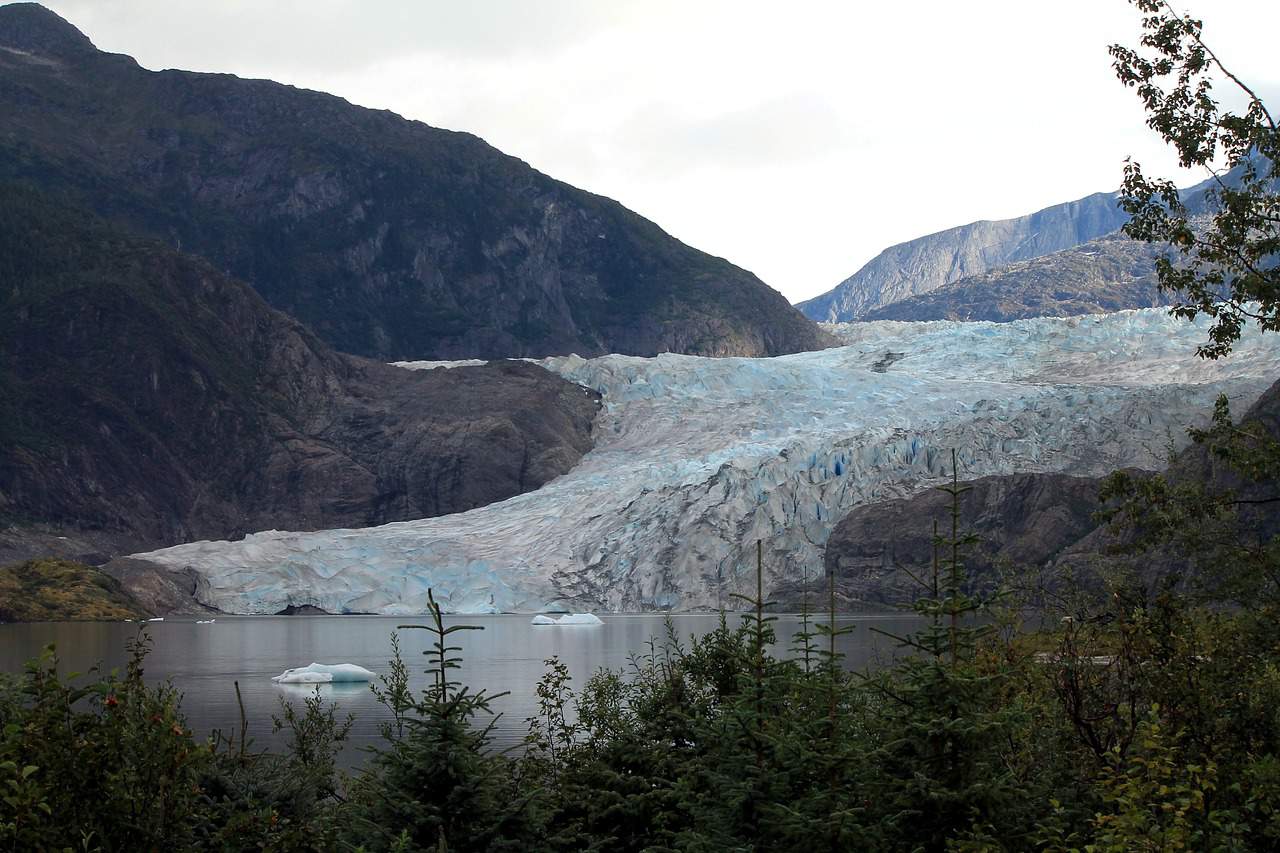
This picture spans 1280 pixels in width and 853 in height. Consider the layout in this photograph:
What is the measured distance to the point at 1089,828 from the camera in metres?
7.60

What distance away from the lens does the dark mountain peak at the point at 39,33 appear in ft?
530

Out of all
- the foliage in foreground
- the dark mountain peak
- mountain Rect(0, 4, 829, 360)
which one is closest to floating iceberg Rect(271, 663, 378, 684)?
the foliage in foreground

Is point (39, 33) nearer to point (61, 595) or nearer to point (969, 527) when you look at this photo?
point (61, 595)

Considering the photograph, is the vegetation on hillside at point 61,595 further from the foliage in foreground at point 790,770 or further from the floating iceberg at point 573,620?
the foliage in foreground at point 790,770

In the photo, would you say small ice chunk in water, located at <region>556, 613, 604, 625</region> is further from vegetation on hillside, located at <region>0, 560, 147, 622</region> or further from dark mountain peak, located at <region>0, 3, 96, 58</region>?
dark mountain peak, located at <region>0, 3, 96, 58</region>

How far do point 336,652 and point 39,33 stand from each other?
473 ft

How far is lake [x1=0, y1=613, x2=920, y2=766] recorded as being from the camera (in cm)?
2683

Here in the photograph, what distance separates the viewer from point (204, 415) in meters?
101

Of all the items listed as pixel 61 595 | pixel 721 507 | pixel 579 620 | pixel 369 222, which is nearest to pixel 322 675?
pixel 579 620

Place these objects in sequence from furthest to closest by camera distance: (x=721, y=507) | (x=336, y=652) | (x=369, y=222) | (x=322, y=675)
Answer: (x=369, y=222) < (x=721, y=507) < (x=336, y=652) < (x=322, y=675)

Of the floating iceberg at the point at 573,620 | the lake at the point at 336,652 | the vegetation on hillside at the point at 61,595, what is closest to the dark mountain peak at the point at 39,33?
the vegetation on hillside at the point at 61,595

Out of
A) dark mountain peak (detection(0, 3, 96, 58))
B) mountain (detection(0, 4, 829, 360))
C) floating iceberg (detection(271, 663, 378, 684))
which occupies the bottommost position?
floating iceberg (detection(271, 663, 378, 684))

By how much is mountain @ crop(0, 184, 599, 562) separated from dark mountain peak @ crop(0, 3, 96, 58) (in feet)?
194

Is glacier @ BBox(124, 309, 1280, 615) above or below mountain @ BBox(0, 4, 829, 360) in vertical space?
below
